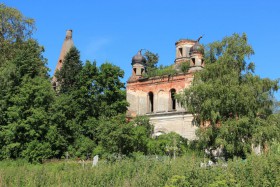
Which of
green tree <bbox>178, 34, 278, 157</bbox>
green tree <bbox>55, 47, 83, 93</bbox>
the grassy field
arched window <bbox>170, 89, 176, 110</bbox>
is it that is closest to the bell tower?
arched window <bbox>170, 89, 176, 110</bbox>

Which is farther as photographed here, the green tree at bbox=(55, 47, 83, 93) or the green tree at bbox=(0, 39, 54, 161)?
the green tree at bbox=(55, 47, 83, 93)

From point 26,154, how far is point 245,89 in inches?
609

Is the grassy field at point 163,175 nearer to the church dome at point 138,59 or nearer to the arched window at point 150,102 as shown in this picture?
the arched window at point 150,102

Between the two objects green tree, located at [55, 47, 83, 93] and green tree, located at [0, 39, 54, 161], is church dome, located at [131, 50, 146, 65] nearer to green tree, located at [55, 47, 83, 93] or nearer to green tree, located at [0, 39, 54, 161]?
green tree, located at [55, 47, 83, 93]

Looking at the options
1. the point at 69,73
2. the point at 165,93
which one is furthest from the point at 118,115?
the point at 165,93

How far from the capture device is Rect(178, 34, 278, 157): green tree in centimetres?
2450

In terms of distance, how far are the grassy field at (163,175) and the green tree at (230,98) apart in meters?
11.2

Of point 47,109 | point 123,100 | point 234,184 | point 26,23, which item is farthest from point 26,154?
point 234,184

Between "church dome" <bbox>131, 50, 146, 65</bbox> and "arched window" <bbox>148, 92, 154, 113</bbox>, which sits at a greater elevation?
"church dome" <bbox>131, 50, 146, 65</bbox>

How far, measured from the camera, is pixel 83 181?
12.4 meters

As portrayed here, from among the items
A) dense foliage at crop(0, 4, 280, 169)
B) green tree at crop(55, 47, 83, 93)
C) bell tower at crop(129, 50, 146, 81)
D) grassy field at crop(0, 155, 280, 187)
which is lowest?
grassy field at crop(0, 155, 280, 187)

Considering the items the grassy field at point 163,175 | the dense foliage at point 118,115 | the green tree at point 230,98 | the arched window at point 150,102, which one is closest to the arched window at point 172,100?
the arched window at point 150,102

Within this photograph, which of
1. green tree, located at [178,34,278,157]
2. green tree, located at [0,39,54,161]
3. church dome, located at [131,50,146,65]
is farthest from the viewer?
church dome, located at [131,50,146,65]

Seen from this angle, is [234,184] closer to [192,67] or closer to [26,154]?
[26,154]
